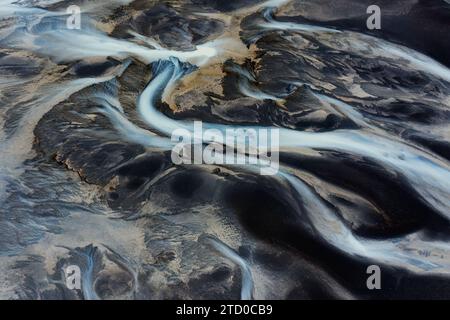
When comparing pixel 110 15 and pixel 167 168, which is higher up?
pixel 110 15

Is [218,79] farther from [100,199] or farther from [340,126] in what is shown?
[100,199]
